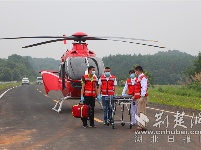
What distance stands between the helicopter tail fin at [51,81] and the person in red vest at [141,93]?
768 centimetres

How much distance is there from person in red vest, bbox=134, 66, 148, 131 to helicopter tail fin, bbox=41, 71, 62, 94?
25.2ft

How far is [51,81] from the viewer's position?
18.9 meters

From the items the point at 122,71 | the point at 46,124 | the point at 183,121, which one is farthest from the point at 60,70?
the point at 122,71

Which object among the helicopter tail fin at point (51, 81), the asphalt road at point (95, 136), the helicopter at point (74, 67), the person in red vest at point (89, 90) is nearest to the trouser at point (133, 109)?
the asphalt road at point (95, 136)

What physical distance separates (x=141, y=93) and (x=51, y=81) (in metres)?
8.31

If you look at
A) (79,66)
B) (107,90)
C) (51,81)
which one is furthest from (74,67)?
(107,90)

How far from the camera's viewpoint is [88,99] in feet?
40.9

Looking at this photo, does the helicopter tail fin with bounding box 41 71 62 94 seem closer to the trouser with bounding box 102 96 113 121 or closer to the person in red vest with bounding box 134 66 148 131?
the trouser with bounding box 102 96 113 121

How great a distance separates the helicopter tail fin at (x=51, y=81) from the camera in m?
18.7

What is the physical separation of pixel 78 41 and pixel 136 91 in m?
7.62

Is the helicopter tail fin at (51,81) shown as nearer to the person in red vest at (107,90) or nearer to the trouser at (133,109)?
the person in red vest at (107,90)

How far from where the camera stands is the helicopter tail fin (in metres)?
18.7

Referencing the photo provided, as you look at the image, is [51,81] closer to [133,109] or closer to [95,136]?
[133,109]

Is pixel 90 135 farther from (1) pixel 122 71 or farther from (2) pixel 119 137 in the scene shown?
A: (1) pixel 122 71
